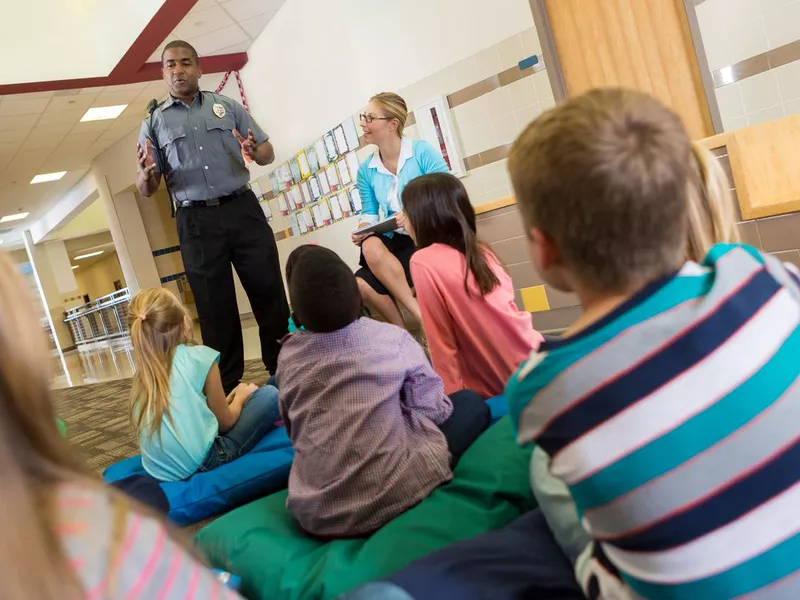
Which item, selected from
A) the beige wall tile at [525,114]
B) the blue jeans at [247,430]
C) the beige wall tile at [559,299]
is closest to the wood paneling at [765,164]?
the beige wall tile at [559,299]

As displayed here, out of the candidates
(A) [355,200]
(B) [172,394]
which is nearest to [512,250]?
(B) [172,394]

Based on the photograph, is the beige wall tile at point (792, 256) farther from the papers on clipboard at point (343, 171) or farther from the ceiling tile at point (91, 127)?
the ceiling tile at point (91, 127)

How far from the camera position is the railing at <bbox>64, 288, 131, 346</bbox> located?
10227 mm

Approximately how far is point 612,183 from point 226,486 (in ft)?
5.55

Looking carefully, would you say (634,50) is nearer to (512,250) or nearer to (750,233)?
(512,250)

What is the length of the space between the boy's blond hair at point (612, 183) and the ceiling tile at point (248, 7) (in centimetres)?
494

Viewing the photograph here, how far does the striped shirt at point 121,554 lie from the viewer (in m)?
0.50

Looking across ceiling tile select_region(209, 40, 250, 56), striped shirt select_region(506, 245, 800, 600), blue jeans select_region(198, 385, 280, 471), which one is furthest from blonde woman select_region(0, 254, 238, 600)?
ceiling tile select_region(209, 40, 250, 56)

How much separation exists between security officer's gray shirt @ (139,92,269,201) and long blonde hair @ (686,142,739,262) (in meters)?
2.71

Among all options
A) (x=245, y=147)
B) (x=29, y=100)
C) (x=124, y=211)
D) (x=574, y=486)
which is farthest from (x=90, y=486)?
(x=124, y=211)

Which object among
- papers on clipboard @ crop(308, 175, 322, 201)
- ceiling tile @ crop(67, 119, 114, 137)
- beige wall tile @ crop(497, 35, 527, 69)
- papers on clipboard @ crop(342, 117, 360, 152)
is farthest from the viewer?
ceiling tile @ crop(67, 119, 114, 137)

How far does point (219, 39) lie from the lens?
18.5ft

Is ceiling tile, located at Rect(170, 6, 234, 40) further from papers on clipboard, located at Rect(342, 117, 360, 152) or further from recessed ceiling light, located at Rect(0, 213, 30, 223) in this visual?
recessed ceiling light, located at Rect(0, 213, 30, 223)

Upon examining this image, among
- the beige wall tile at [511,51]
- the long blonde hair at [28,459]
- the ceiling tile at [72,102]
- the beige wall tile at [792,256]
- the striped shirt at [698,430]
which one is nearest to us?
the long blonde hair at [28,459]
